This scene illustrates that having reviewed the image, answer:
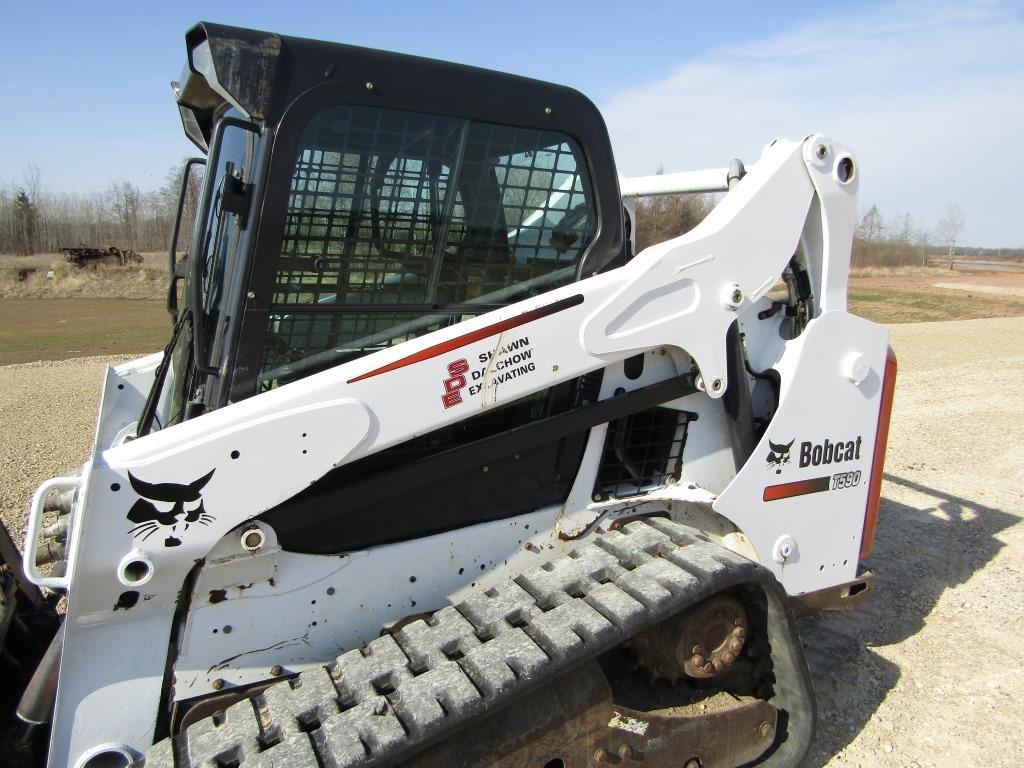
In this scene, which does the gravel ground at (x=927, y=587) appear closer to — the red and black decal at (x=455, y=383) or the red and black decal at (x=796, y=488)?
the red and black decal at (x=796, y=488)

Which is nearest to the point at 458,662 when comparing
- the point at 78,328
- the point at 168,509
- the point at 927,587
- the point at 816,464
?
the point at 168,509

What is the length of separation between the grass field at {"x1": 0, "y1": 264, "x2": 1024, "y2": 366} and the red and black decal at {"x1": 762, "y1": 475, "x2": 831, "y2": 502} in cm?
1429

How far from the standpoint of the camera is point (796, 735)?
290 centimetres

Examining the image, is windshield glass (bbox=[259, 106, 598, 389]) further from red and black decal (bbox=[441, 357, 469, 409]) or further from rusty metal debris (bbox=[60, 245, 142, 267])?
rusty metal debris (bbox=[60, 245, 142, 267])

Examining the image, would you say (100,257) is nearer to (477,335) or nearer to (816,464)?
(477,335)

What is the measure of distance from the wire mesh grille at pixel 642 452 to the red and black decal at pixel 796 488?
375mm

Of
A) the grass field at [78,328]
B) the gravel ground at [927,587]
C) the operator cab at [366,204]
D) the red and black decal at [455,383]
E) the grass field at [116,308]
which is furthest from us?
the grass field at [116,308]

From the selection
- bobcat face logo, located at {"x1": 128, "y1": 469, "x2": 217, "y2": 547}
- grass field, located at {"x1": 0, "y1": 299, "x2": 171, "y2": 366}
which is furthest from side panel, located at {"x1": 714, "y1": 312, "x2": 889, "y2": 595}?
grass field, located at {"x1": 0, "y1": 299, "x2": 171, "y2": 366}

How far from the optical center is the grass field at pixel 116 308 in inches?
655

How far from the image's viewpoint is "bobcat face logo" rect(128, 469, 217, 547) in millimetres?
2199

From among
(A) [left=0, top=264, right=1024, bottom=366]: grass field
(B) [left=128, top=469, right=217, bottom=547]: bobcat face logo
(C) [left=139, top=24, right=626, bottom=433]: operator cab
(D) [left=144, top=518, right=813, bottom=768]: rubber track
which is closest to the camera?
(D) [left=144, top=518, right=813, bottom=768]: rubber track

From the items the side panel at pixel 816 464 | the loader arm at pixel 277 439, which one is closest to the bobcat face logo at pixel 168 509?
the loader arm at pixel 277 439

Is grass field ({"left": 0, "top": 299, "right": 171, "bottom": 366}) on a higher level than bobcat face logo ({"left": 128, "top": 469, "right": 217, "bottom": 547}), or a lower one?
lower

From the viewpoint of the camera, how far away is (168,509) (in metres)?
2.24
